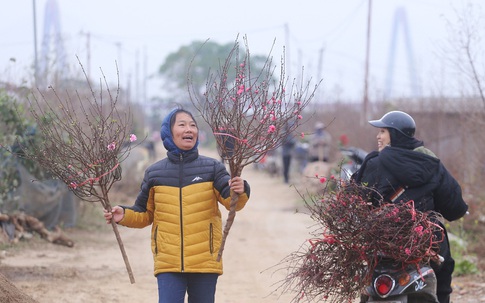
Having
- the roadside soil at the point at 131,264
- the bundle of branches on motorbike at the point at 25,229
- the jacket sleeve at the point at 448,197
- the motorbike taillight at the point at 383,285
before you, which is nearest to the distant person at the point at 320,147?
the roadside soil at the point at 131,264

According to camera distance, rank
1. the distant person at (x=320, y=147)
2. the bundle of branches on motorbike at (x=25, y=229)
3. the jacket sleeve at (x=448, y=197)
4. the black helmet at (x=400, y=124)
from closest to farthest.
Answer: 1. the jacket sleeve at (x=448, y=197)
2. the black helmet at (x=400, y=124)
3. the bundle of branches on motorbike at (x=25, y=229)
4. the distant person at (x=320, y=147)

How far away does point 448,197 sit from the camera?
17.4 feet

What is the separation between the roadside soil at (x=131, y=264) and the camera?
8109 millimetres

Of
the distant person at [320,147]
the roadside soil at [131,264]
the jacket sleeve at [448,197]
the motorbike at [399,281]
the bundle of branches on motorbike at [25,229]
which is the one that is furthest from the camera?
the distant person at [320,147]

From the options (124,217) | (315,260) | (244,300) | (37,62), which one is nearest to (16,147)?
(37,62)

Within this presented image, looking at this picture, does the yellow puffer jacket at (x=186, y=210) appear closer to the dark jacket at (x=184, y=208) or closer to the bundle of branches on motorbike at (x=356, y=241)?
the dark jacket at (x=184, y=208)

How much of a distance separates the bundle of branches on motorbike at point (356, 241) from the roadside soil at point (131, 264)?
18.1 inches

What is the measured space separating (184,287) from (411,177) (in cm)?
168

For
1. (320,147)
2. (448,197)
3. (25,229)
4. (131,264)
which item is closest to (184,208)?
(448,197)

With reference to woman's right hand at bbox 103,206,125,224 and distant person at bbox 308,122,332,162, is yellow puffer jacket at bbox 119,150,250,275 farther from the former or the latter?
distant person at bbox 308,122,332,162

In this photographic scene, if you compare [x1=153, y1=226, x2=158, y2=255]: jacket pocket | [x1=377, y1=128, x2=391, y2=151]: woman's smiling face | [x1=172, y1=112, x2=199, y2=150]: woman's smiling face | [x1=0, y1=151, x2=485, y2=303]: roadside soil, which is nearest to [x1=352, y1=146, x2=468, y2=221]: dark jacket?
[x1=377, y1=128, x2=391, y2=151]: woman's smiling face

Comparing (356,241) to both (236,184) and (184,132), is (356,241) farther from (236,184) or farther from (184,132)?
(184,132)

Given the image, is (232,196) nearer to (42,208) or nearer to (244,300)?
(244,300)

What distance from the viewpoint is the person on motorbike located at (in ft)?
17.0
